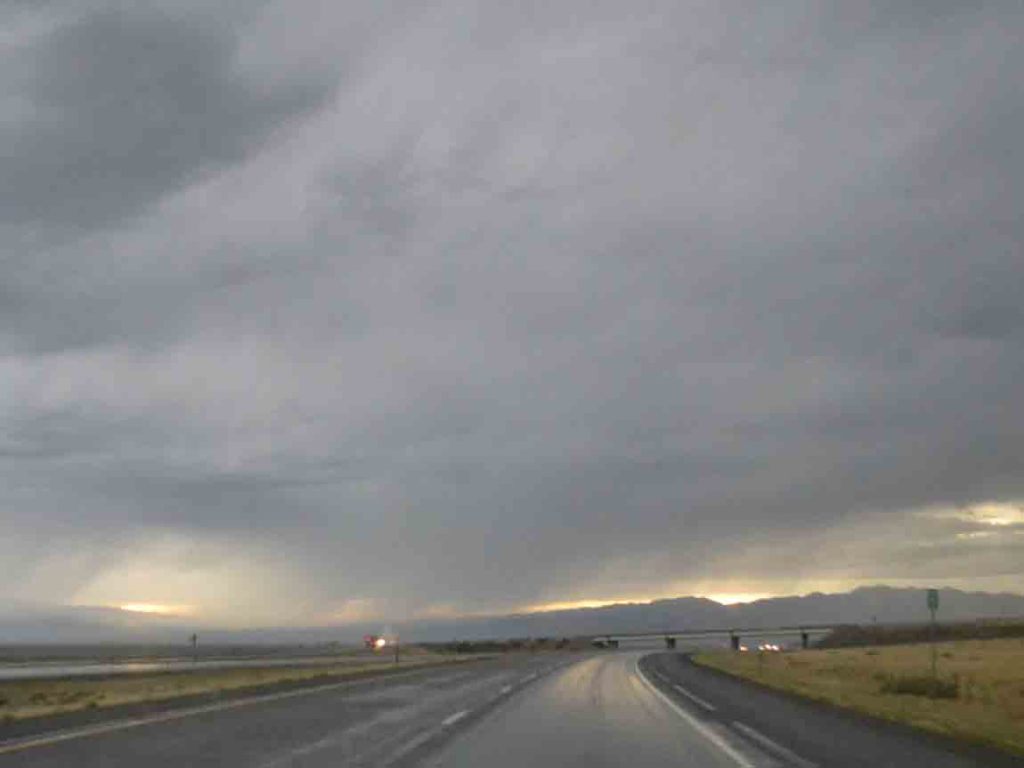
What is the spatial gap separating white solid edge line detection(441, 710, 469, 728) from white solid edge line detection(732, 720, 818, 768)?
539 cm

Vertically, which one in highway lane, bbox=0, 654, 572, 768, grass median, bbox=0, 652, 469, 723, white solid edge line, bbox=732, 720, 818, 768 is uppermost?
grass median, bbox=0, 652, 469, 723

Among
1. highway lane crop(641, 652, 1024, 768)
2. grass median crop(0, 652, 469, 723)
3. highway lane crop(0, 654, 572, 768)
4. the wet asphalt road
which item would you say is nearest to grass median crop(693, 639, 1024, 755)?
Answer: highway lane crop(641, 652, 1024, 768)

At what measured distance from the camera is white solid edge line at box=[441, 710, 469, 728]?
21964mm

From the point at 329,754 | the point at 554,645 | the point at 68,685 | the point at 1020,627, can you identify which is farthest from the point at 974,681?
the point at 554,645

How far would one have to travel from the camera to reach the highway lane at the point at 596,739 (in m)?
15.7

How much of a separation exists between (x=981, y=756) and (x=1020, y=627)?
114442mm

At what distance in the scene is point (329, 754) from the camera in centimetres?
1638

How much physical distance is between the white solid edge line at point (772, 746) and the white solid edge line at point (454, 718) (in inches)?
212

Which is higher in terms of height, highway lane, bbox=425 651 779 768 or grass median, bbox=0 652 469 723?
grass median, bbox=0 652 469 723

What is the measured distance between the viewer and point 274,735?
19.8 m

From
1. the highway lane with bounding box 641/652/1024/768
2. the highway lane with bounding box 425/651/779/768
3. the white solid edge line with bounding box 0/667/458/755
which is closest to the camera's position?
the highway lane with bounding box 425/651/779/768

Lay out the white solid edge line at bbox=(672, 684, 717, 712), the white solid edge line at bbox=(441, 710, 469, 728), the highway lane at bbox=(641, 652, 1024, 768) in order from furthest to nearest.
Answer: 1. the white solid edge line at bbox=(672, 684, 717, 712)
2. the white solid edge line at bbox=(441, 710, 469, 728)
3. the highway lane at bbox=(641, 652, 1024, 768)

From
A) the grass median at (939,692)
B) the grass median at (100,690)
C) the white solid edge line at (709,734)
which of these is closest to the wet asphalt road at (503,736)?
the white solid edge line at (709,734)

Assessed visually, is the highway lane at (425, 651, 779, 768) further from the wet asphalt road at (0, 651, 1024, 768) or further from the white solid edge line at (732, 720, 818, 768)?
the white solid edge line at (732, 720, 818, 768)
